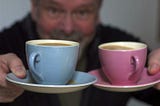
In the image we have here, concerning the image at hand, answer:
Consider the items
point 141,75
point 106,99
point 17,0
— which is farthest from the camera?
point 106,99

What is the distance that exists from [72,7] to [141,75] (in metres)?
0.41

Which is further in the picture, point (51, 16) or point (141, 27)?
point (141, 27)

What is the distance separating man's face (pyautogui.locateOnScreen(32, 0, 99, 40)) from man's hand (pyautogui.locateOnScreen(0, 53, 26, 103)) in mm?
335

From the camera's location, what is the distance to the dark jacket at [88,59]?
104 centimetres

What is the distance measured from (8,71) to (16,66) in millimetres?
65

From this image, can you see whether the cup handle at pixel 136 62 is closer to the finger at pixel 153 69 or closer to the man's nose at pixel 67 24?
the finger at pixel 153 69

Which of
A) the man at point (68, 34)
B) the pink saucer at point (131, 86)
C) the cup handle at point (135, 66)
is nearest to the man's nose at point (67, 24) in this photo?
the man at point (68, 34)

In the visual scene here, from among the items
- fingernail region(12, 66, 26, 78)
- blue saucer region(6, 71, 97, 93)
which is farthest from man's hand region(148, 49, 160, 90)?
fingernail region(12, 66, 26, 78)

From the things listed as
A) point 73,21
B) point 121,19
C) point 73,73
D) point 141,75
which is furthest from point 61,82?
point 121,19

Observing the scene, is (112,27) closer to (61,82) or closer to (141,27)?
(141,27)

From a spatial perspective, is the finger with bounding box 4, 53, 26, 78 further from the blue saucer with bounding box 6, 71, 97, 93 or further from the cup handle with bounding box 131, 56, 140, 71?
the cup handle with bounding box 131, 56, 140, 71

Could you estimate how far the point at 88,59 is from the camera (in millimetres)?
1135

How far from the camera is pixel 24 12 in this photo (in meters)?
1.06

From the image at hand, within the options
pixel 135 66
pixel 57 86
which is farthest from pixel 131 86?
pixel 57 86
